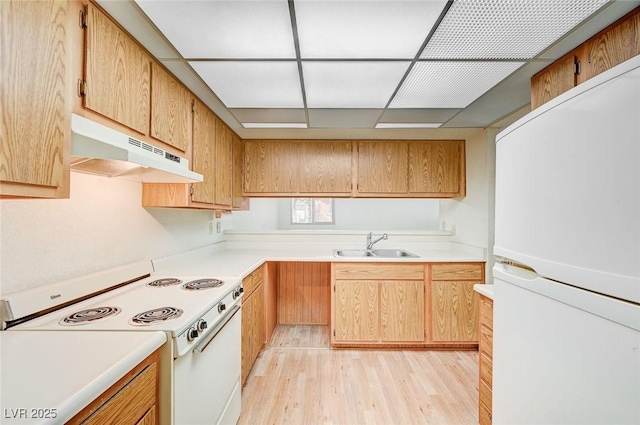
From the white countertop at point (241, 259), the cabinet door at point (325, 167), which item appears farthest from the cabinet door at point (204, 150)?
the cabinet door at point (325, 167)

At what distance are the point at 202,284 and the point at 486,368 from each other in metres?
1.70

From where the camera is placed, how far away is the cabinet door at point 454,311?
2695mm

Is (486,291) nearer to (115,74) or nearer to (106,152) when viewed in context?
(106,152)

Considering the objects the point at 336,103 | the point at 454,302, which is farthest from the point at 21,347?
the point at 454,302

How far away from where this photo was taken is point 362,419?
70.8 inches

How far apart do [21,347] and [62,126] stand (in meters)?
0.72

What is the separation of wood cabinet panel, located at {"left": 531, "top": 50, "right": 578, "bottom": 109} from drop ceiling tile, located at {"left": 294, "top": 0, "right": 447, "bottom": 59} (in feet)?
2.50

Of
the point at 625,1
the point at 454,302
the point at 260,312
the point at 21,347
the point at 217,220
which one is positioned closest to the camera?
the point at 21,347

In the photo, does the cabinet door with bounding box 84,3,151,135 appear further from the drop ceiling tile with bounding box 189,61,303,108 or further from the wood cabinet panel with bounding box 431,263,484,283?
the wood cabinet panel with bounding box 431,263,484,283

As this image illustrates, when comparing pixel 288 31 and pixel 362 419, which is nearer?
pixel 288 31

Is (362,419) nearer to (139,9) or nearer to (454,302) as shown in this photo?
(454,302)

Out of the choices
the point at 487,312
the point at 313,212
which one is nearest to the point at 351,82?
the point at 487,312

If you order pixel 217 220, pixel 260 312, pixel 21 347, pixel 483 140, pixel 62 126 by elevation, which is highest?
pixel 483 140

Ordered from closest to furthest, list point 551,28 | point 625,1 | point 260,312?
point 625,1 < point 551,28 < point 260,312
